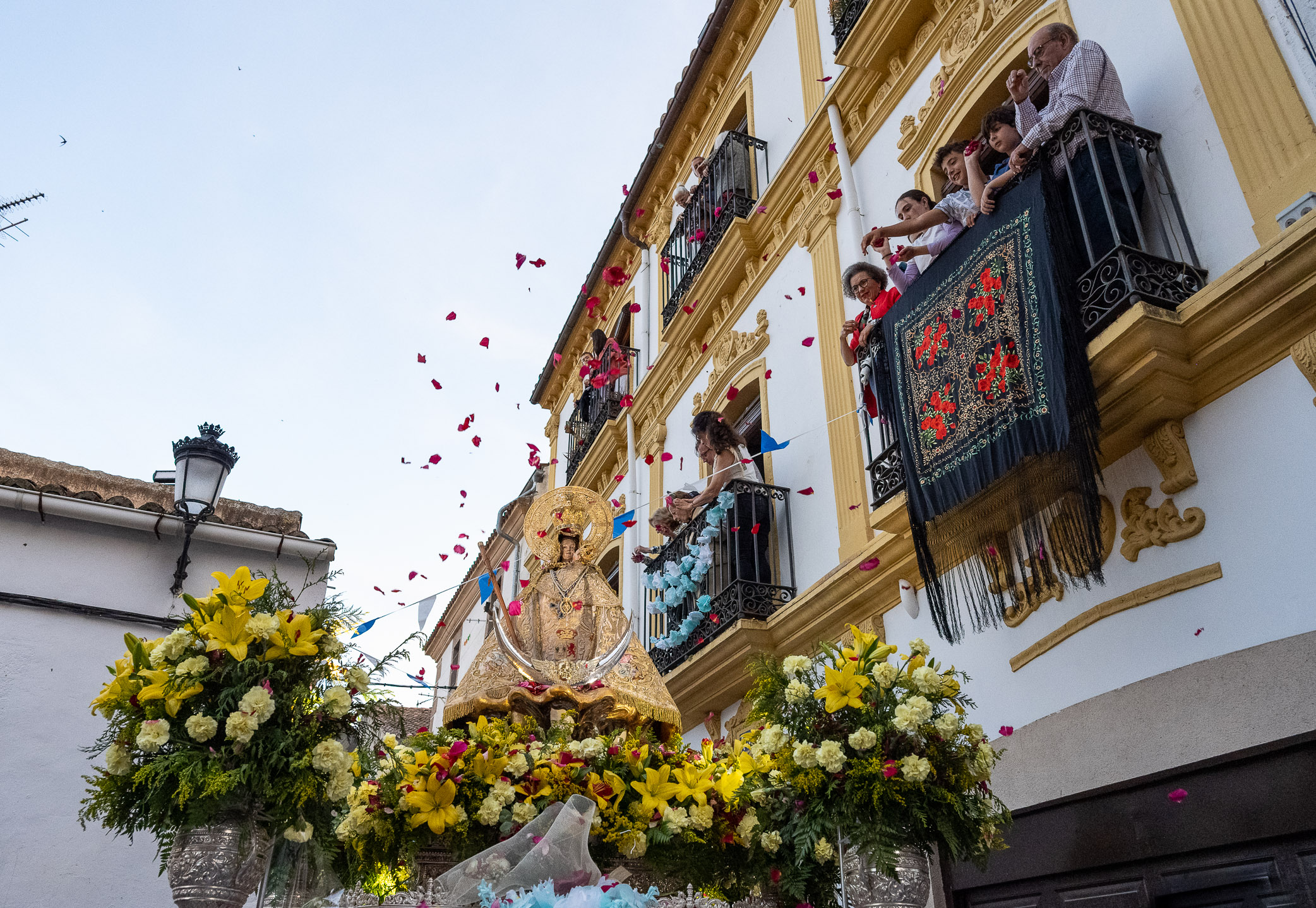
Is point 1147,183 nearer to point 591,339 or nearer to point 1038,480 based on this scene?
point 1038,480

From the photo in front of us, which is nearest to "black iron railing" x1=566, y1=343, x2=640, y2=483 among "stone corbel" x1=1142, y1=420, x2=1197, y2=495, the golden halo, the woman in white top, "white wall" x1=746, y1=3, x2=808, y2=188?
"white wall" x1=746, y1=3, x2=808, y2=188

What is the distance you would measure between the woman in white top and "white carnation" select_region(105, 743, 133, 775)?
169 inches

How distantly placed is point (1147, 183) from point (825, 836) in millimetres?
2961

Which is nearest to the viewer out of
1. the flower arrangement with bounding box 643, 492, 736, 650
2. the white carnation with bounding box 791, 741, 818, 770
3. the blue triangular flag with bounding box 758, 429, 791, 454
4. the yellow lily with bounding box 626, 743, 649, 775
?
the white carnation with bounding box 791, 741, 818, 770

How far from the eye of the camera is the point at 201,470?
5.33 m

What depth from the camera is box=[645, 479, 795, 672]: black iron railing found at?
6.44m

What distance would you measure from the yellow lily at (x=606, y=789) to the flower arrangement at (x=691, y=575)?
3368mm

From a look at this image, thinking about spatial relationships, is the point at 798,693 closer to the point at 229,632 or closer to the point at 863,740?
the point at 863,740

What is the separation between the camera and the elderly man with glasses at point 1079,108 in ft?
12.9

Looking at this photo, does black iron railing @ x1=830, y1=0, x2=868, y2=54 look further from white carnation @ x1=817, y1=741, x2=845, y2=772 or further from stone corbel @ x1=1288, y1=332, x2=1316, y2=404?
white carnation @ x1=817, y1=741, x2=845, y2=772

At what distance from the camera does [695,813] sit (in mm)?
3299

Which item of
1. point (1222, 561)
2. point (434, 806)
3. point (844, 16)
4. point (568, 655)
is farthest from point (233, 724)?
point (844, 16)

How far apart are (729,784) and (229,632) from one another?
1.72m

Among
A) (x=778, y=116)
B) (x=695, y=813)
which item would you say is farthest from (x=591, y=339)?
(x=695, y=813)
